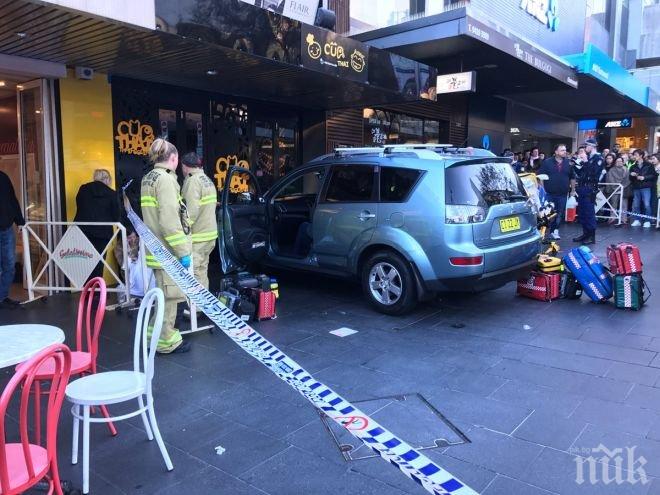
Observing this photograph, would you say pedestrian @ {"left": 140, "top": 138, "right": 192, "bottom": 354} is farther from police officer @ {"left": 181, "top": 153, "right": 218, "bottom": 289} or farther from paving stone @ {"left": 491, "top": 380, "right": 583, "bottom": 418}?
paving stone @ {"left": 491, "top": 380, "right": 583, "bottom": 418}

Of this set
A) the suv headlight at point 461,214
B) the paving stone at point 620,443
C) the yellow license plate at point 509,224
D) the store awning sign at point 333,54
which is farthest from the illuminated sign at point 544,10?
the paving stone at point 620,443

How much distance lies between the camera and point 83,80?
7.29m

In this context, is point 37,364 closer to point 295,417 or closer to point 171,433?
point 171,433

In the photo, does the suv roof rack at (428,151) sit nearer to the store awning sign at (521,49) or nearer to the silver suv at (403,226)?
the silver suv at (403,226)

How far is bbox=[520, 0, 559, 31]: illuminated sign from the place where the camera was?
555 inches

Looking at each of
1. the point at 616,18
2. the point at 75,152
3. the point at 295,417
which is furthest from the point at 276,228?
the point at 616,18

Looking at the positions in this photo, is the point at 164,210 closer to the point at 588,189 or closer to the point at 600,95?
the point at 588,189

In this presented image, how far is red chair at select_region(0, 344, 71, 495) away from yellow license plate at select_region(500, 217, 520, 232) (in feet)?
15.4

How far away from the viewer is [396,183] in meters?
6.11

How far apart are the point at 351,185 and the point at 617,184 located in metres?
11.1

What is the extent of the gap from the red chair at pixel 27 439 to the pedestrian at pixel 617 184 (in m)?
15.0

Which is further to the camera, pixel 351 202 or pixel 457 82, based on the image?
pixel 457 82

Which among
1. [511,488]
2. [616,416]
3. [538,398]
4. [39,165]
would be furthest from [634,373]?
[39,165]

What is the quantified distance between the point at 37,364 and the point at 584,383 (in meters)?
3.88
